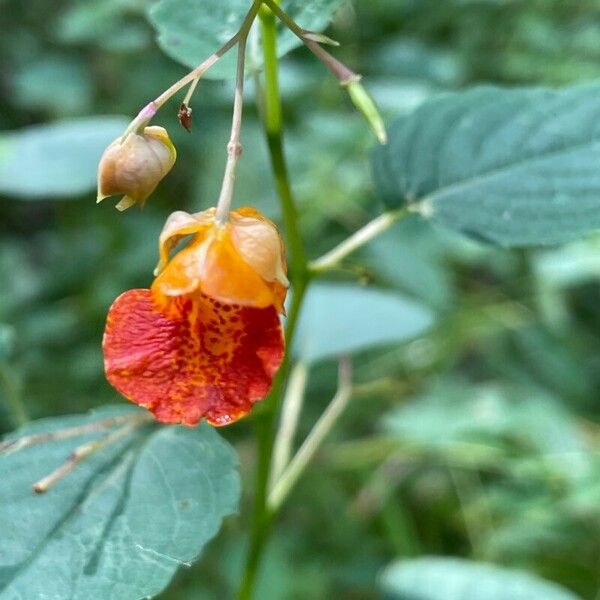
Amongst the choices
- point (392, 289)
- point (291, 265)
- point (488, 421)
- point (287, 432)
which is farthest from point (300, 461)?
point (392, 289)

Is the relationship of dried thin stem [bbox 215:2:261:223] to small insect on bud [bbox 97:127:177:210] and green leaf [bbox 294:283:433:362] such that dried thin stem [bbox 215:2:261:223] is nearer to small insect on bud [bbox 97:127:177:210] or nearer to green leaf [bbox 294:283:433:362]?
small insect on bud [bbox 97:127:177:210]

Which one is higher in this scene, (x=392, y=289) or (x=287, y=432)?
(x=287, y=432)

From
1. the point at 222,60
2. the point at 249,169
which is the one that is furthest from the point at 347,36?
the point at 222,60

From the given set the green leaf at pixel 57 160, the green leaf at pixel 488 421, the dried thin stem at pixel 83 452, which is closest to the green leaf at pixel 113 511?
the dried thin stem at pixel 83 452

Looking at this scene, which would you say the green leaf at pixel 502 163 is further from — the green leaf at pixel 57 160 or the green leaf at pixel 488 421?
the green leaf at pixel 488 421

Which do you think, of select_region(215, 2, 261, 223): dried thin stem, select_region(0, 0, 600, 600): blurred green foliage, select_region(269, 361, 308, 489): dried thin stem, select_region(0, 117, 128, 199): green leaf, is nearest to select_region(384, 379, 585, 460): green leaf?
select_region(0, 0, 600, 600): blurred green foliage

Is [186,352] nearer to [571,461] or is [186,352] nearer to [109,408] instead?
[109,408]

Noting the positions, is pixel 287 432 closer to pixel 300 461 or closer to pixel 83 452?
pixel 300 461
